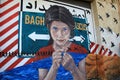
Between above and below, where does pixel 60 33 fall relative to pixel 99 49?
above

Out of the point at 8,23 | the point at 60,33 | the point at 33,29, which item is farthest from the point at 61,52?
the point at 8,23

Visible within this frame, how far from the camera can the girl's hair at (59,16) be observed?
2977 mm

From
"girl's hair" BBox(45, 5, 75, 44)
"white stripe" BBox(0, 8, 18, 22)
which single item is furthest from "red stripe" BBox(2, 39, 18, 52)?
"girl's hair" BBox(45, 5, 75, 44)

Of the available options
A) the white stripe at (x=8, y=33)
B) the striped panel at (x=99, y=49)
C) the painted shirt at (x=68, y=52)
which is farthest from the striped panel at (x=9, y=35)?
the striped panel at (x=99, y=49)

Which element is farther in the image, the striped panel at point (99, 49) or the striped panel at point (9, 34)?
the striped panel at point (99, 49)

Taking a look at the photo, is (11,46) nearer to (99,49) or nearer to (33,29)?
(33,29)

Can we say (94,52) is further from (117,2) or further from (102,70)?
(117,2)

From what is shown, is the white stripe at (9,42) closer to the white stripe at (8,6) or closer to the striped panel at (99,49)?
the white stripe at (8,6)

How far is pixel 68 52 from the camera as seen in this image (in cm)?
303

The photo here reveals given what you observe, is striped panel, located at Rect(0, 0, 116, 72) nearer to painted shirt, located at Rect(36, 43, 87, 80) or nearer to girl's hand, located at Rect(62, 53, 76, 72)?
painted shirt, located at Rect(36, 43, 87, 80)

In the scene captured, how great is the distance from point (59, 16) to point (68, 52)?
492 millimetres

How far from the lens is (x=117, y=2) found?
3732mm

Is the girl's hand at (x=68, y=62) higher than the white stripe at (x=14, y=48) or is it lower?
lower

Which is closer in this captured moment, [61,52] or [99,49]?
[61,52]
